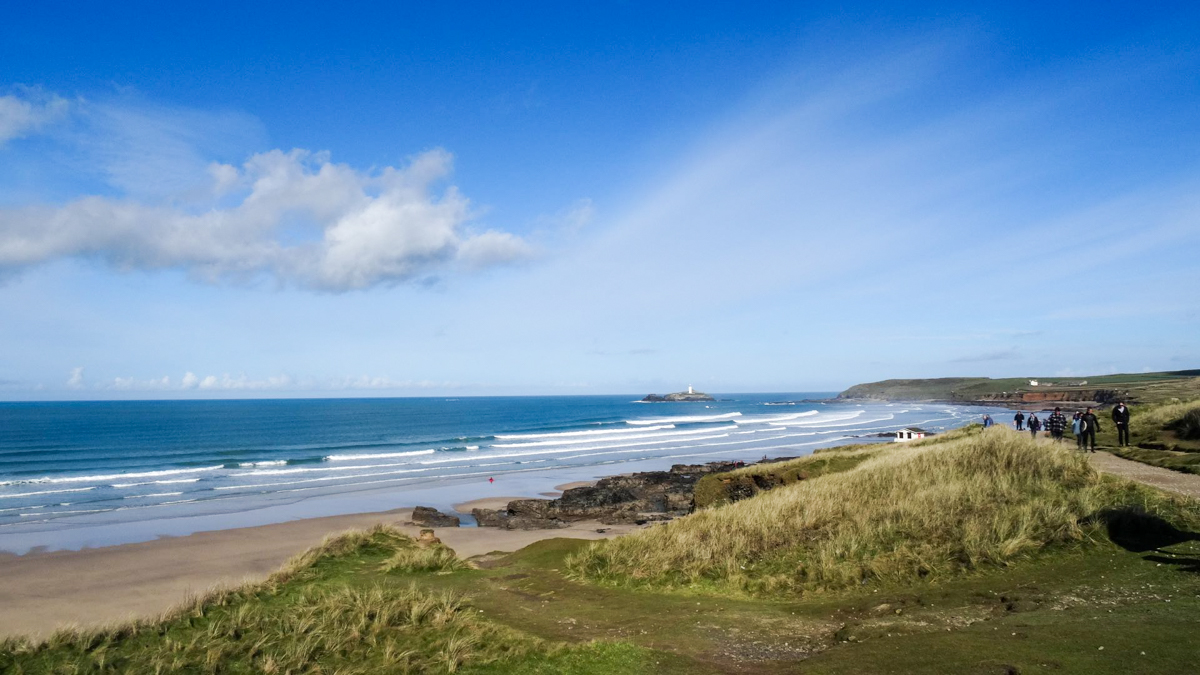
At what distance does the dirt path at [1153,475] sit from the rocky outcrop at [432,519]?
22.8m

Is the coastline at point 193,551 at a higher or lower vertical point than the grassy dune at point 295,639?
lower

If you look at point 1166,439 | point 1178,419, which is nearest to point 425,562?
point 1166,439

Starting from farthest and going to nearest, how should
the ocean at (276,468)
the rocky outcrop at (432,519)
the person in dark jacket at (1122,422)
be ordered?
the ocean at (276,468) → the rocky outcrop at (432,519) → the person in dark jacket at (1122,422)

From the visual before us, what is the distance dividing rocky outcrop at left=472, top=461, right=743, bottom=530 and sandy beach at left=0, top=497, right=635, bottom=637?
3.81ft

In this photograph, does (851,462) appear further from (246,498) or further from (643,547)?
(246,498)

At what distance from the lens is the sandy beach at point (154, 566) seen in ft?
57.2

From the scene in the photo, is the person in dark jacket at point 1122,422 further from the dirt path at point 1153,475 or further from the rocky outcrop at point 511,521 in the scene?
the rocky outcrop at point 511,521

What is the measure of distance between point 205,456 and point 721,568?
2371 inches

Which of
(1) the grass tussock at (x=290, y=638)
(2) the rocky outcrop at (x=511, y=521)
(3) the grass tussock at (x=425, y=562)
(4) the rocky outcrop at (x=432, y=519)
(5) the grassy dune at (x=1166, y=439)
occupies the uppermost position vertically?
(5) the grassy dune at (x=1166, y=439)

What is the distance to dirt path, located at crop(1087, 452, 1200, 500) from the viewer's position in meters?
13.7

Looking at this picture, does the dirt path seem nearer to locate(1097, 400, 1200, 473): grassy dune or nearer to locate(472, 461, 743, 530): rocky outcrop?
locate(1097, 400, 1200, 473): grassy dune

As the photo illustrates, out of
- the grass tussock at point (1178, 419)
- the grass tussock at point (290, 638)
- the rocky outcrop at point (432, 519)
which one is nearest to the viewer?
the grass tussock at point (290, 638)

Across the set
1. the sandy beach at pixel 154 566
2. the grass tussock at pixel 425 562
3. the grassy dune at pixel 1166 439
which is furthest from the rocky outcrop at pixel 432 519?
the grassy dune at pixel 1166 439

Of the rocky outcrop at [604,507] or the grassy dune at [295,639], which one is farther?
the rocky outcrop at [604,507]
